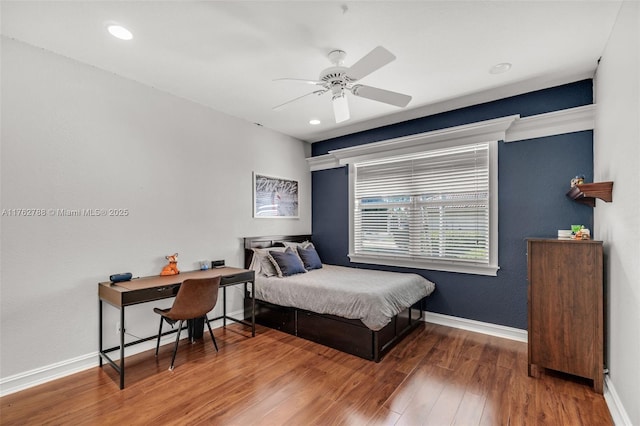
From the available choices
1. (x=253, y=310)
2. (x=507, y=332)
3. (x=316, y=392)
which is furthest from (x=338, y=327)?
(x=507, y=332)

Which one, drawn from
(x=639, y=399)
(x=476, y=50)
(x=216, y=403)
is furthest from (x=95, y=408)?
(x=476, y=50)

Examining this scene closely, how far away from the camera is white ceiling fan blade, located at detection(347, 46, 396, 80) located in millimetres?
1976

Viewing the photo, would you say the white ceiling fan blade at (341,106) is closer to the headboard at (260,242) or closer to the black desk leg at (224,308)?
the headboard at (260,242)

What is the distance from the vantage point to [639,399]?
1.62m

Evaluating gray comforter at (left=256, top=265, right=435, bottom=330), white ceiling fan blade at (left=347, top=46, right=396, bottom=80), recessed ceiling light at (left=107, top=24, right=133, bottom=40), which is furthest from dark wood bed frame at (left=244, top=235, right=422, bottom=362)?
recessed ceiling light at (left=107, top=24, right=133, bottom=40)

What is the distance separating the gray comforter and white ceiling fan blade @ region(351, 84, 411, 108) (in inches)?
70.3

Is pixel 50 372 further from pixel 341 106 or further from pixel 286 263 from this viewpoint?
pixel 341 106

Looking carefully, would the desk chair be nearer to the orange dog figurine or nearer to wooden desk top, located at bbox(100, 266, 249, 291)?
wooden desk top, located at bbox(100, 266, 249, 291)

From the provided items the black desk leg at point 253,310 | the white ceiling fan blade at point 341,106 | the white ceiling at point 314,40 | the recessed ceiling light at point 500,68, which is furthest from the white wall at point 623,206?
the black desk leg at point 253,310

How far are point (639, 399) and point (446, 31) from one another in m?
2.57

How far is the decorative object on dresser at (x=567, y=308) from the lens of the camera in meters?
2.28

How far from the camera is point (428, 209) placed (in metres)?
3.94

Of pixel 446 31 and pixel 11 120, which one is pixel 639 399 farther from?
pixel 11 120

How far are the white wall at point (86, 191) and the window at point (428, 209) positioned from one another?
207 centimetres
